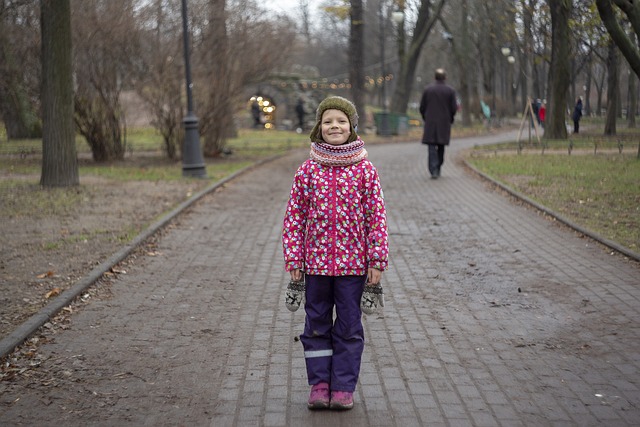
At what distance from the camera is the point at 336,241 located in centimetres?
436

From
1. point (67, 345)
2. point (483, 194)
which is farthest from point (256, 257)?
point (483, 194)

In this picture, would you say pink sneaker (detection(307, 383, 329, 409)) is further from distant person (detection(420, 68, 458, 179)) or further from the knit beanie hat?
distant person (detection(420, 68, 458, 179))

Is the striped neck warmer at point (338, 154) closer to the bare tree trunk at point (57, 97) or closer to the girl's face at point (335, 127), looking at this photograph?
→ the girl's face at point (335, 127)

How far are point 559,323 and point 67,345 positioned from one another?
11.8 feet

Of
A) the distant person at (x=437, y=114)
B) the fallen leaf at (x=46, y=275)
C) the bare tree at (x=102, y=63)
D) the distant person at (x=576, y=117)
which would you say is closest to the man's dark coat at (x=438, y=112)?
the distant person at (x=437, y=114)

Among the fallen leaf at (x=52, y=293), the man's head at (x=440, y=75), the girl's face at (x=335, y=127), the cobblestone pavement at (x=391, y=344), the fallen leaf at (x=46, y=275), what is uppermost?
the man's head at (x=440, y=75)

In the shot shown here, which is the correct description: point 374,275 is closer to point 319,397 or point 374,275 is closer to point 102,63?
point 319,397

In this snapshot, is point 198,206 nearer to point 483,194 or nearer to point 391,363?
point 483,194

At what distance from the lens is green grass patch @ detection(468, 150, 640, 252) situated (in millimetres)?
10461

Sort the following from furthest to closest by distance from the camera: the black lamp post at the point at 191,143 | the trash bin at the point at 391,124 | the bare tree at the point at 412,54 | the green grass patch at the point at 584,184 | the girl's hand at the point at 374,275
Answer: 1. the bare tree at the point at 412,54
2. the trash bin at the point at 391,124
3. the black lamp post at the point at 191,143
4. the green grass patch at the point at 584,184
5. the girl's hand at the point at 374,275

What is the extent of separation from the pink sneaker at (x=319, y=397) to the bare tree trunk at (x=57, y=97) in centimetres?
1121

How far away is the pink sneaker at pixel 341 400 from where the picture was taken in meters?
4.38

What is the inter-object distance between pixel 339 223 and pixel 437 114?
11.9 m

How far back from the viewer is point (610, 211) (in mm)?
11438
